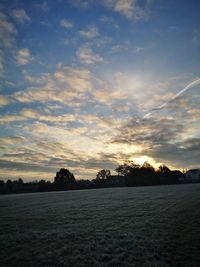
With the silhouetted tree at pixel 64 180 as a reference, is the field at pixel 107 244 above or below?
below

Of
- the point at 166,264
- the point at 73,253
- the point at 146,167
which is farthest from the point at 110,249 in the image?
the point at 146,167

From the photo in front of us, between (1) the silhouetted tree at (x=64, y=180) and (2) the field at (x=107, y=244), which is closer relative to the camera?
(2) the field at (x=107, y=244)

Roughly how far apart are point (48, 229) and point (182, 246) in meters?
10.5

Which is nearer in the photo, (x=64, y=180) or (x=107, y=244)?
(x=107, y=244)

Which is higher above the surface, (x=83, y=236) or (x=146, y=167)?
(x=146, y=167)

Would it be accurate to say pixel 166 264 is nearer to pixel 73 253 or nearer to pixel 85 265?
pixel 85 265

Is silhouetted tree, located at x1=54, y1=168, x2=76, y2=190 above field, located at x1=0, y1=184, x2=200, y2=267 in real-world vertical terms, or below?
above

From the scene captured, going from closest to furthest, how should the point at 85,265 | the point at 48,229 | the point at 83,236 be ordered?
1. the point at 85,265
2. the point at 83,236
3. the point at 48,229

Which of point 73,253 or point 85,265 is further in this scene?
point 73,253

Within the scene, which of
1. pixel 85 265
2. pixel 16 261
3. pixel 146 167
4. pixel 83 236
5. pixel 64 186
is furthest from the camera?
pixel 146 167

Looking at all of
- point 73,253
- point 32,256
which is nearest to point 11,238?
point 32,256

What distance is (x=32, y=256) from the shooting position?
11.1m

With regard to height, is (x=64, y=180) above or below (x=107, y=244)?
above

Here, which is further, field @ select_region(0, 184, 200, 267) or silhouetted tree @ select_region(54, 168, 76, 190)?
silhouetted tree @ select_region(54, 168, 76, 190)
